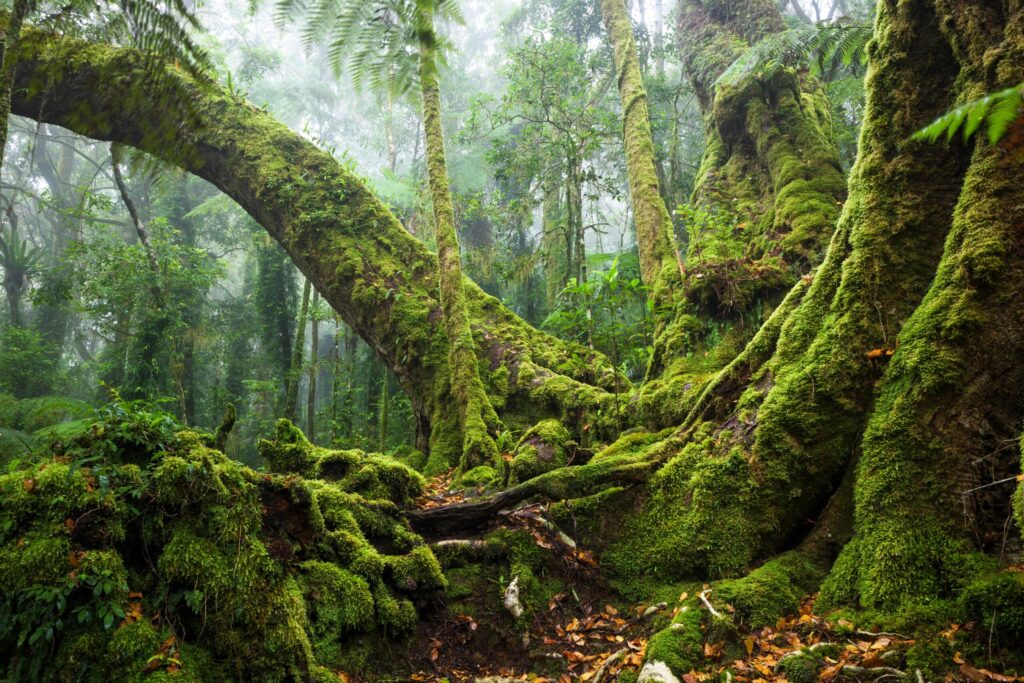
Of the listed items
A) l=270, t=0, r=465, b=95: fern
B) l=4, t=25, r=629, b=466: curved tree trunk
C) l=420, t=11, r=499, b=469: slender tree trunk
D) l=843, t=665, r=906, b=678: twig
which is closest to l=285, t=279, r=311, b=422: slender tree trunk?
l=4, t=25, r=629, b=466: curved tree trunk

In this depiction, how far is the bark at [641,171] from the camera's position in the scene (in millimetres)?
7289

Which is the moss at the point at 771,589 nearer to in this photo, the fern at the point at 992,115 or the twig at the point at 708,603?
the twig at the point at 708,603

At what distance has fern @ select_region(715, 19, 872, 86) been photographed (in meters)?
6.43

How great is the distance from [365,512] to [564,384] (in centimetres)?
304

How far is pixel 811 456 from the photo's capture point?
335 cm

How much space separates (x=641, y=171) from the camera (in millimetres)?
7961

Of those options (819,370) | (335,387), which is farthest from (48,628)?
(335,387)

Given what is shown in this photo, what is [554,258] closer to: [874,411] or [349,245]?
[349,245]

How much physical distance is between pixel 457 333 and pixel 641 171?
3.83 meters

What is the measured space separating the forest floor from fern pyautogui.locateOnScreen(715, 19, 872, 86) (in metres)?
6.18

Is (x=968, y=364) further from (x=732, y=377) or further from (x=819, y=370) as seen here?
(x=732, y=377)

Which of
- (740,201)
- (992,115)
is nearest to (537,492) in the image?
(992,115)

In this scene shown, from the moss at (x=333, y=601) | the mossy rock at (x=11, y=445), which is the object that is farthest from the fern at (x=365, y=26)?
the mossy rock at (x=11, y=445)

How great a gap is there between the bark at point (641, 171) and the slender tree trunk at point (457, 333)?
2320 millimetres
